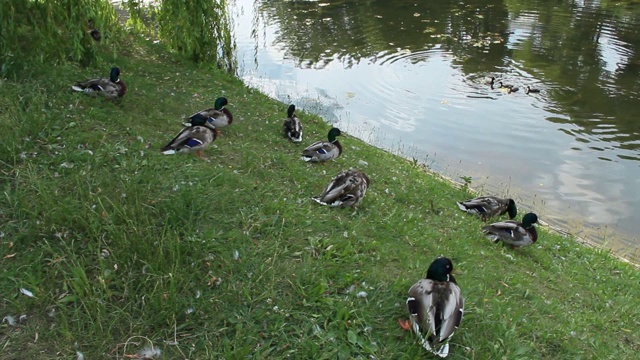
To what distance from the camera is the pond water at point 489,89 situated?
11570 mm

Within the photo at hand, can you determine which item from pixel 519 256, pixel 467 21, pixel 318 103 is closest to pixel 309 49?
pixel 318 103

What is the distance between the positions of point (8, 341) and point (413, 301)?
10.4 ft

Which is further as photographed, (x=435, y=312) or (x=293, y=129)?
(x=293, y=129)

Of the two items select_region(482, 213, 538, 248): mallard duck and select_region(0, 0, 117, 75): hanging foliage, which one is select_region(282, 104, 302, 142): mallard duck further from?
select_region(0, 0, 117, 75): hanging foliage

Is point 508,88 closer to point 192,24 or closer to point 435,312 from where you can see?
point 192,24

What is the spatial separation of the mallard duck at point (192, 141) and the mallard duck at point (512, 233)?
4453 millimetres

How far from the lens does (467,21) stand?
24297 millimetres

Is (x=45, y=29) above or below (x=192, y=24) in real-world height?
above

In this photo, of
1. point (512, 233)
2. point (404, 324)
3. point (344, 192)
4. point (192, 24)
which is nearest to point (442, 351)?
point (404, 324)

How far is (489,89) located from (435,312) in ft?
45.6

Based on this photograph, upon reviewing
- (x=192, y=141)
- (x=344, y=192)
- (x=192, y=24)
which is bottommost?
(x=344, y=192)

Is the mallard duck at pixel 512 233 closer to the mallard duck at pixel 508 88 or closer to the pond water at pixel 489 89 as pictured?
the pond water at pixel 489 89

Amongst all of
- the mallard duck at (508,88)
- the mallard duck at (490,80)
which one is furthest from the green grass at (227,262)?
the mallard duck at (490,80)

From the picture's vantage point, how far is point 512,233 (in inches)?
300
